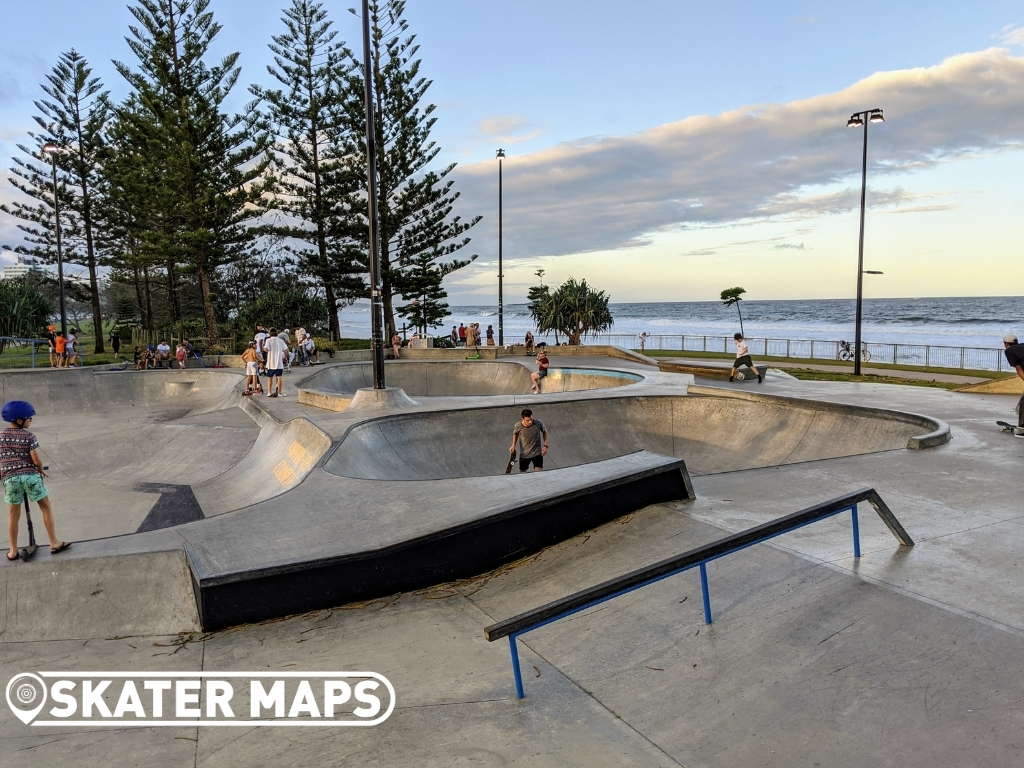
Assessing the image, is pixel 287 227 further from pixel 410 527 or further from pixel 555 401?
pixel 410 527

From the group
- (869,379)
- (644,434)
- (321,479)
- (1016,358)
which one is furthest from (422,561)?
(869,379)

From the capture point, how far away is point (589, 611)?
4.41m

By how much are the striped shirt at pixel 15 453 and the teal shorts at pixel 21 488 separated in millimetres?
45

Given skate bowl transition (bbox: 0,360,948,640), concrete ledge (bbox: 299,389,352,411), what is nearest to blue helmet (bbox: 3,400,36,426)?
skate bowl transition (bbox: 0,360,948,640)

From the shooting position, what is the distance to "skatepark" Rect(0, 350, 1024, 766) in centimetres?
309

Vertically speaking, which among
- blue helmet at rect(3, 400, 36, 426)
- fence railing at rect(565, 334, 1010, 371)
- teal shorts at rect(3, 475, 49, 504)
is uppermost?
blue helmet at rect(3, 400, 36, 426)

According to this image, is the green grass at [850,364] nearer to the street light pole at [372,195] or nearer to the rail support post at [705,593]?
the street light pole at [372,195]

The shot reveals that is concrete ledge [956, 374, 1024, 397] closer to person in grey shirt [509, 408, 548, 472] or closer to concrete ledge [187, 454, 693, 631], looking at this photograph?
person in grey shirt [509, 408, 548, 472]

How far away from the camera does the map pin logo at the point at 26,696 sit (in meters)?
3.52

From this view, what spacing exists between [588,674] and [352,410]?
921 centimetres

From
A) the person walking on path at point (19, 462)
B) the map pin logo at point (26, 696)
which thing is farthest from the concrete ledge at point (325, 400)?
the map pin logo at point (26, 696)

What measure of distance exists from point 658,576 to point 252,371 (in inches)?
566

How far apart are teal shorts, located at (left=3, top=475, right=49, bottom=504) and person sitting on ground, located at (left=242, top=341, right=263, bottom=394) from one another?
10694 mm

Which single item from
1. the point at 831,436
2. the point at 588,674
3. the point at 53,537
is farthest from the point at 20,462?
the point at 831,436
